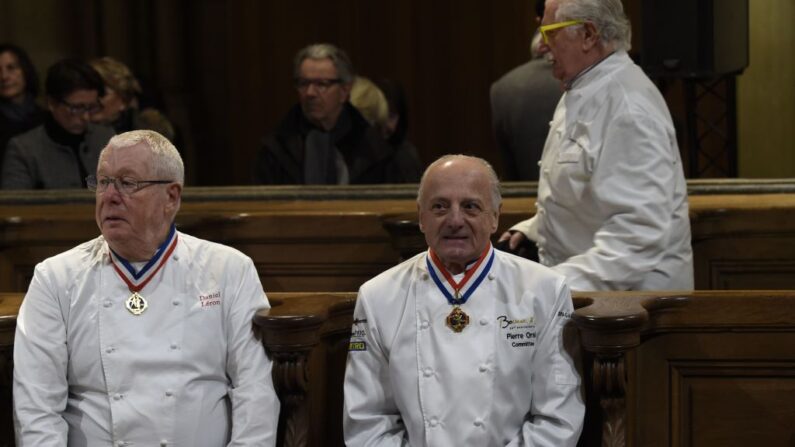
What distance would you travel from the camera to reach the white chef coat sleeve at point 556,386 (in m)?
3.06

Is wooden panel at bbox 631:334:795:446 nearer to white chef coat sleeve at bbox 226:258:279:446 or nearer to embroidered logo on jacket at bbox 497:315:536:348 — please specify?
embroidered logo on jacket at bbox 497:315:536:348

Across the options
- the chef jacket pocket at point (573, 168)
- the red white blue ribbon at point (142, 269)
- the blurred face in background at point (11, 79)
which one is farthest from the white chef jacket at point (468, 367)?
the blurred face in background at point (11, 79)

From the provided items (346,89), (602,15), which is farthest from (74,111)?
(602,15)

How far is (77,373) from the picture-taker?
10.4 ft

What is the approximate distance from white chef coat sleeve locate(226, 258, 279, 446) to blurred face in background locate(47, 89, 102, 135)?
2640 millimetres

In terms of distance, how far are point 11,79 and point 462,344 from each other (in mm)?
3913

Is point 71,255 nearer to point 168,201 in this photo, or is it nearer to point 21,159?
point 168,201

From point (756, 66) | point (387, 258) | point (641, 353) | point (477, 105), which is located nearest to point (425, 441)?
point (641, 353)

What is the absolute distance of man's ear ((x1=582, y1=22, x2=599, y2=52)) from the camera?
3.90m

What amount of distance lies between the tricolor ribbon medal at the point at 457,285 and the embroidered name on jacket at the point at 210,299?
1.64 feet

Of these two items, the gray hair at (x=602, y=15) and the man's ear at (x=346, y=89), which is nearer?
the gray hair at (x=602, y=15)

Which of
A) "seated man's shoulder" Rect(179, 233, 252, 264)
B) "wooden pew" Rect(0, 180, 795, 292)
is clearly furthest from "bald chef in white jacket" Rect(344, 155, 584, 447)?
"wooden pew" Rect(0, 180, 795, 292)

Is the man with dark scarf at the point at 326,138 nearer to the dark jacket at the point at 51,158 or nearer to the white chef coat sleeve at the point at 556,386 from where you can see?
the dark jacket at the point at 51,158

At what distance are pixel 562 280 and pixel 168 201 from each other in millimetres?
950
